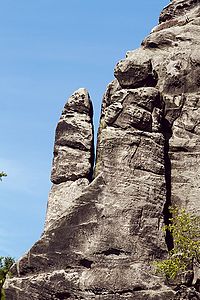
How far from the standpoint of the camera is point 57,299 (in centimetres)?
3622

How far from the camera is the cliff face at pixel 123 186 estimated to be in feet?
118

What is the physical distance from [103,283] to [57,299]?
86.9 inches

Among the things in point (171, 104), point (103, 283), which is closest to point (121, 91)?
point (171, 104)

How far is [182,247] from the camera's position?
3572 cm

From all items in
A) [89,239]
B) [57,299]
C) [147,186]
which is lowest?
[57,299]

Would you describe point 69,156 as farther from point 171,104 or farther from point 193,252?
point 193,252

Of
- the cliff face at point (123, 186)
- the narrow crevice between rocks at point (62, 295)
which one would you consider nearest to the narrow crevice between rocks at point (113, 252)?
the cliff face at point (123, 186)

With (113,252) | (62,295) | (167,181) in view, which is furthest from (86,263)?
(167,181)

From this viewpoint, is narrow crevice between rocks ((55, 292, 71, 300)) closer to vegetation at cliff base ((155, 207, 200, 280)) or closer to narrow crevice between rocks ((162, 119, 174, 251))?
vegetation at cliff base ((155, 207, 200, 280))

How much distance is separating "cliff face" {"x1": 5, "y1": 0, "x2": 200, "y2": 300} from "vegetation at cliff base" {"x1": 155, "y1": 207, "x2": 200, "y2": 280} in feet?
2.23

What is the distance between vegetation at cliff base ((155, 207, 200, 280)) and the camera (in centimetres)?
3478

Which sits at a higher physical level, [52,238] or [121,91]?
[121,91]

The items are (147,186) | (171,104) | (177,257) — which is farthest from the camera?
(171,104)

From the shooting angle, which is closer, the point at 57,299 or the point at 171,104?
the point at 57,299
